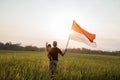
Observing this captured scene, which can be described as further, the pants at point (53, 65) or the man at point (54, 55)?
the pants at point (53, 65)

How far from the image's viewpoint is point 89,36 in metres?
11.6

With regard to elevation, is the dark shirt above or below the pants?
above

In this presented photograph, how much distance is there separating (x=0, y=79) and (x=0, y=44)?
90.8 m

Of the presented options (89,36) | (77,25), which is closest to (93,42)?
(89,36)

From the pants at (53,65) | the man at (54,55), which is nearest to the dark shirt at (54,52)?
the man at (54,55)

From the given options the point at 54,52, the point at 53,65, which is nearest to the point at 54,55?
the point at 54,52

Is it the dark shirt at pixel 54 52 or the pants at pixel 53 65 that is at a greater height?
the dark shirt at pixel 54 52

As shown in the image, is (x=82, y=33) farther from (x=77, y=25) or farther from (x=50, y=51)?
(x=50, y=51)

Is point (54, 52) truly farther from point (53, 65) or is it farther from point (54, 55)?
point (53, 65)

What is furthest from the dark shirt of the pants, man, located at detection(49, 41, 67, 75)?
the pants

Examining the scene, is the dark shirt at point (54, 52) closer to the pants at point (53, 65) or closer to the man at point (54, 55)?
the man at point (54, 55)

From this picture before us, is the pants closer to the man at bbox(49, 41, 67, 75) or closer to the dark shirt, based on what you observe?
the man at bbox(49, 41, 67, 75)

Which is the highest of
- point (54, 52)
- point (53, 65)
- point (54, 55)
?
point (54, 52)

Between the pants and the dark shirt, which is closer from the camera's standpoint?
the dark shirt
